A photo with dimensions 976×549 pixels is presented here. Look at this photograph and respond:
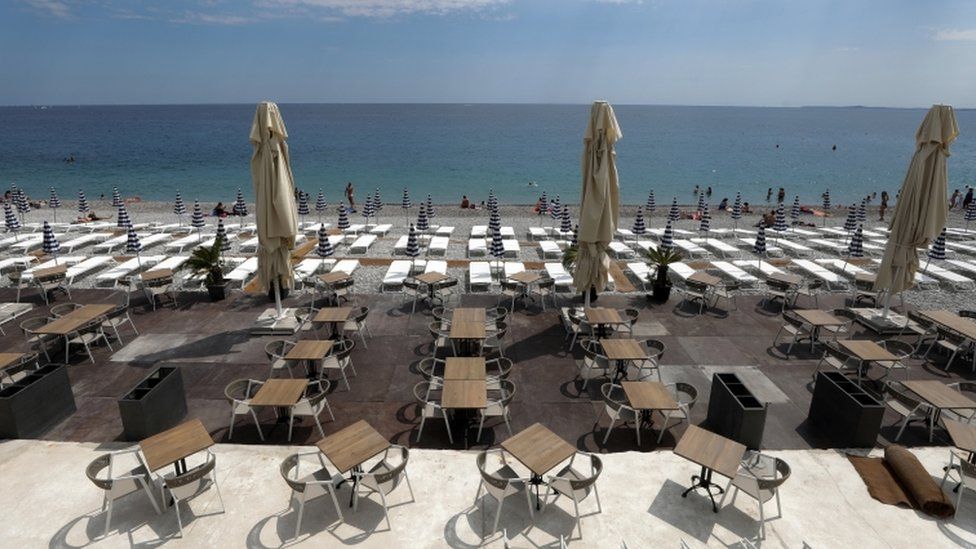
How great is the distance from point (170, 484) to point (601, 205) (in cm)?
815

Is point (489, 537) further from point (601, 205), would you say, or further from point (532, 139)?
point (532, 139)

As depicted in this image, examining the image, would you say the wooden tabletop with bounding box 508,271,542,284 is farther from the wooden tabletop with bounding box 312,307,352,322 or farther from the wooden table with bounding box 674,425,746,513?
the wooden table with bounding box 674,425,746,513

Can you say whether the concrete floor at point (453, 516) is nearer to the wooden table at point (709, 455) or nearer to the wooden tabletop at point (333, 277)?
the wooden table at point (709, 455)

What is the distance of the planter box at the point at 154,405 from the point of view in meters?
6.69

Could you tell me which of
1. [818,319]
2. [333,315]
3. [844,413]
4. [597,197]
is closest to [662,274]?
[818,319]

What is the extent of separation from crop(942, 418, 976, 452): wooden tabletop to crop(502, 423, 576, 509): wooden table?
4759 millimetres

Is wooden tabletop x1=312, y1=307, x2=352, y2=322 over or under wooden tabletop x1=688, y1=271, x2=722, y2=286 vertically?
under

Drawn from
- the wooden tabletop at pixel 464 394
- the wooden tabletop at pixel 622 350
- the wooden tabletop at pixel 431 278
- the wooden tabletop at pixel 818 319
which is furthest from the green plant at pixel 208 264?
the wooden tabletop at pixel 818 319

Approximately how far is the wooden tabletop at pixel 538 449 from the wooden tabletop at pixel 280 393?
316cm

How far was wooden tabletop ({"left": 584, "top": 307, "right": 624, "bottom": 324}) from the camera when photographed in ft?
31.3

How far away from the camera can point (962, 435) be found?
622 centimetres

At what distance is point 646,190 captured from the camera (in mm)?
54312

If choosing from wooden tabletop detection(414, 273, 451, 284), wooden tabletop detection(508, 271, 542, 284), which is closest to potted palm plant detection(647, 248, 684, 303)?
wooden tabletop detection(508, 271, 542, 284)

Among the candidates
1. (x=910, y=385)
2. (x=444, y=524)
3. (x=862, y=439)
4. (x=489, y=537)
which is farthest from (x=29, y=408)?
(x=910, y=385)
